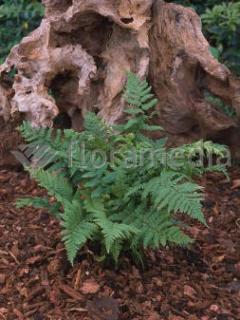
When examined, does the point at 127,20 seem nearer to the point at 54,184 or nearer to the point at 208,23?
the point at 54,184

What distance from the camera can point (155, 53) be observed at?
398 cm

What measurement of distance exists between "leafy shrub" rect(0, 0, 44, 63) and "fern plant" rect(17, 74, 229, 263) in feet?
9.76

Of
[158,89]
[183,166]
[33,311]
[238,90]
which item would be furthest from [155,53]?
[33,311]

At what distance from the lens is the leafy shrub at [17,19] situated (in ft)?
19.2

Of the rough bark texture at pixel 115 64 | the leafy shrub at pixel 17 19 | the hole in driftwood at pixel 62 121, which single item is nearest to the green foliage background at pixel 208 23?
the leafy shrub at pixel 17 19

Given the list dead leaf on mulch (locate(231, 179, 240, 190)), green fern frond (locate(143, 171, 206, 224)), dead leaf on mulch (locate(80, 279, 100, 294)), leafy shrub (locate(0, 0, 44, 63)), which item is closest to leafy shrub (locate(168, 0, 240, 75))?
dead leaf on mulch (locate(231, 179, 240, 190))

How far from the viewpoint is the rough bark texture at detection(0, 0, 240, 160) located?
12.5 feet

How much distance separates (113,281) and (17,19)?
368 cm

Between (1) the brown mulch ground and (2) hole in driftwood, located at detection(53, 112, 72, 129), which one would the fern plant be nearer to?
(1) the brown mulch ground

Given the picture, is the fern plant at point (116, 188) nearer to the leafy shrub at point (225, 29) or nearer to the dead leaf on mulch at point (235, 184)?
the dead leaf on mulch at point (235, 184)

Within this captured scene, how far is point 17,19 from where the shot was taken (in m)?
5.98

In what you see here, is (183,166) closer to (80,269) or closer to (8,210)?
(80,269)

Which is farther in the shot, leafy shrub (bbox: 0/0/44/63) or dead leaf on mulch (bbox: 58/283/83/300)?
leafy shrub (bbox: 0/0/44/63)

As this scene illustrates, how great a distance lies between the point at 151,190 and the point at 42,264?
829mm
